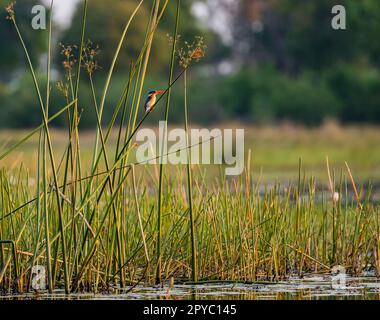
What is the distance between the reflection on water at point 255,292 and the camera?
16.2 ft

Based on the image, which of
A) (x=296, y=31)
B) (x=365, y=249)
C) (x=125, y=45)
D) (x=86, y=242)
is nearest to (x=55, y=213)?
(x=86, y=242)

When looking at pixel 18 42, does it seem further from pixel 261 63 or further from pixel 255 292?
pixel 255 292

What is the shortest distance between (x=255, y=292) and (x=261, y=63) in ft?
121

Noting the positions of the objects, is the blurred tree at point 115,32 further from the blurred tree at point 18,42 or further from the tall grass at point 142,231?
the tall grass at point 142,231

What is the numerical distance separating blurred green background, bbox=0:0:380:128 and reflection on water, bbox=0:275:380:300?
2622 cm

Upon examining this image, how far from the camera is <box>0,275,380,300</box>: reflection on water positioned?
4949 mm

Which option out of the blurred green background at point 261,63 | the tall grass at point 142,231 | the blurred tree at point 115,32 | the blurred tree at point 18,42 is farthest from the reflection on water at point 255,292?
the blurred tree at point 18,42

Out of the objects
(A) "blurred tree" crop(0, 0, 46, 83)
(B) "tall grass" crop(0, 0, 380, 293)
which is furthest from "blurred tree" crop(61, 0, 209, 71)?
(B) "tall grass" crop(0, 0, 380, 293)

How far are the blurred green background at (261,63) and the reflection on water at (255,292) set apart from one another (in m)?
26.2

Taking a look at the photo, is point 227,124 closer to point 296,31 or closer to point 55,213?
point 296,31

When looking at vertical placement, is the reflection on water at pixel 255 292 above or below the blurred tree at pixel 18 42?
below

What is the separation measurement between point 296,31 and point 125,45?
22.9 feet

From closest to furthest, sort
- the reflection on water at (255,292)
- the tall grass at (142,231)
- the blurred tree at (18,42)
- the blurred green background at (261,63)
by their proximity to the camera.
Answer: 1. the tall grass at (142,231)
2. the reflection on water at (255,292)
3. the blurred green background at (261,63)
4. the blurred tree at (18,42)

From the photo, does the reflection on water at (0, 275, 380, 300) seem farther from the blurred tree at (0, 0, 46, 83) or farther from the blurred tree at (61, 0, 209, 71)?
the blurred tree at (0, 0, 46, 83)
